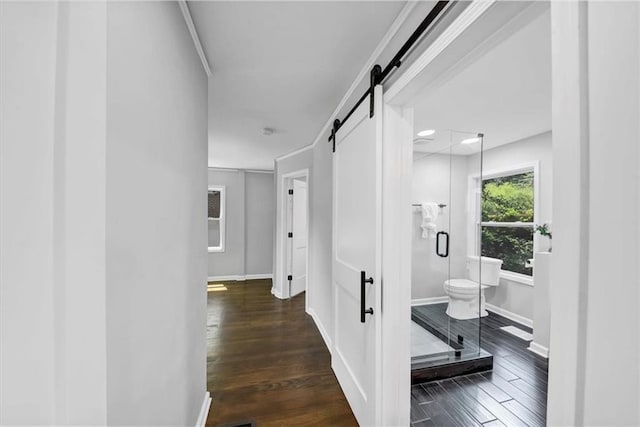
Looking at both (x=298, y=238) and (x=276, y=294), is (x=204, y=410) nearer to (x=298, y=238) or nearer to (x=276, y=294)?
(x=276, y=294)

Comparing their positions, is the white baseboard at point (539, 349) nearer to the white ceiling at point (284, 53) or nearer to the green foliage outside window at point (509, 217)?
the green foliage outside window at point (509, 217)

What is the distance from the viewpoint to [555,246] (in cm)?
58

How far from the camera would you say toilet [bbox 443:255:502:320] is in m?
3.46

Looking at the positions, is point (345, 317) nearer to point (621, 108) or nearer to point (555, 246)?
point (555, 246)

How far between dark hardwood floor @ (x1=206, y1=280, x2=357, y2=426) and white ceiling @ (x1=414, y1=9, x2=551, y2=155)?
2146 millimetres

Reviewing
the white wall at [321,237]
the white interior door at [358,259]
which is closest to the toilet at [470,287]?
the white wall at [321,237]

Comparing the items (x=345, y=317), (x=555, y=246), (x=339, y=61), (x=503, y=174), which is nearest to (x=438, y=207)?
(x=503, y=174)

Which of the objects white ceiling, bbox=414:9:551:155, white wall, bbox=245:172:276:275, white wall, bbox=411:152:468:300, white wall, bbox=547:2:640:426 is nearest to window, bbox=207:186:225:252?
white wall, bbox=245:172:276:275

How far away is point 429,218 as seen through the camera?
3875 mm

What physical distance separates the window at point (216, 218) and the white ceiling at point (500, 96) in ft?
13.6

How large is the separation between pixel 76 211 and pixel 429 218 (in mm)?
3926

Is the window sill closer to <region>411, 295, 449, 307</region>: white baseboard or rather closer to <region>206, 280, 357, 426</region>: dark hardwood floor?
<region>411, 295, 449, 307</region>: white baseboard

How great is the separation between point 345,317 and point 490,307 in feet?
9.69

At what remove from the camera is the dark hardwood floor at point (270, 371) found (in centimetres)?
186
